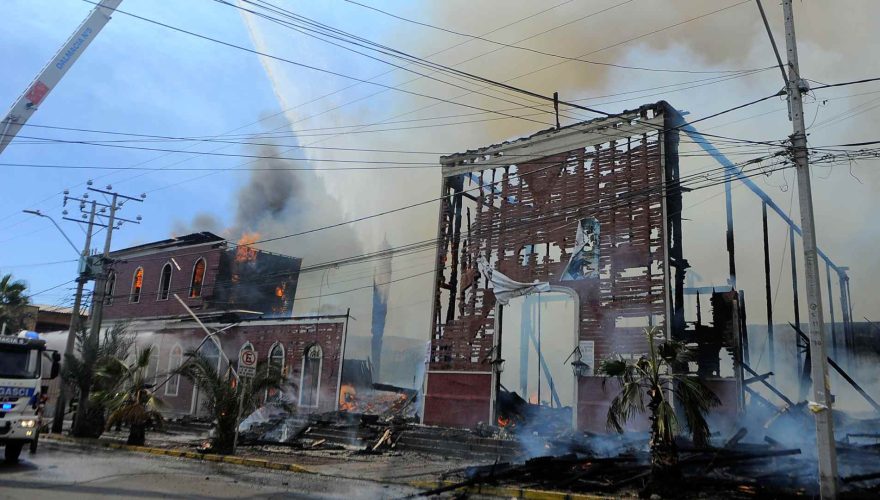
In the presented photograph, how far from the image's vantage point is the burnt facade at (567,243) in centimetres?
2089

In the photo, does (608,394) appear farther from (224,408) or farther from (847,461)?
(224,408)

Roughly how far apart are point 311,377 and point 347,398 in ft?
7.19

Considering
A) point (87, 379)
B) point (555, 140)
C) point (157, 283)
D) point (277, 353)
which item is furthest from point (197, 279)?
point (555, 140)

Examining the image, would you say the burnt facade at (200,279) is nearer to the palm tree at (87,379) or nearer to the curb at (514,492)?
the palm tree at (87,379)

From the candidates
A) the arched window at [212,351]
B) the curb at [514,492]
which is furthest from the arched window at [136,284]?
the curb at [514,492]

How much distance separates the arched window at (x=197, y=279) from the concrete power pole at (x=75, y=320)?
9450mm

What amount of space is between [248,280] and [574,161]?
24308mm

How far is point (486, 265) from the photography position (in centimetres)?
2498

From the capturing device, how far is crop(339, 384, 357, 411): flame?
2745 cm

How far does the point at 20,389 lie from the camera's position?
14.0 meters

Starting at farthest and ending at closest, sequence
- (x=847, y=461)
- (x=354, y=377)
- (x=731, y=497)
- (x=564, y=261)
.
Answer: (x=354, y=377)
(x=564, y=261)
(x=847, y=461)
(x=731, y=497)

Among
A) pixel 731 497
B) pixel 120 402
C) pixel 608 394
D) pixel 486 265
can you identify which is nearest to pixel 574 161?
pixel 486 265

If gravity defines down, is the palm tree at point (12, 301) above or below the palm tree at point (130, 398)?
above

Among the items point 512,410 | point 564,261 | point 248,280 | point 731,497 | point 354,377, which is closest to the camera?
point 731,497
